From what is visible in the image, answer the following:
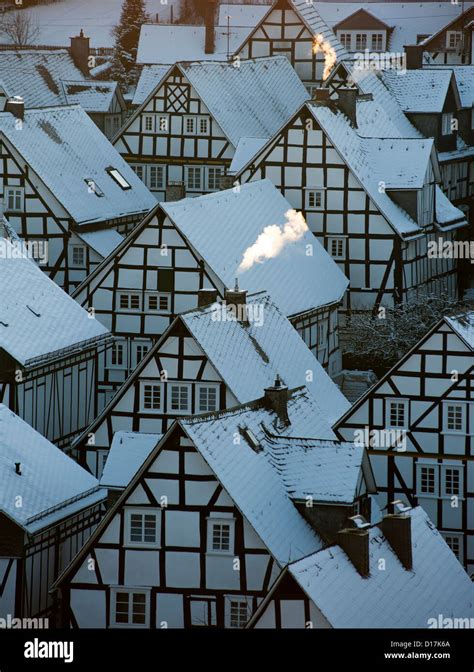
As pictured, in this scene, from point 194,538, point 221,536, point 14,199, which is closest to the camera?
point 221,536

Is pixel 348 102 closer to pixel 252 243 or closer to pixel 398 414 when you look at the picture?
pixel 252 243

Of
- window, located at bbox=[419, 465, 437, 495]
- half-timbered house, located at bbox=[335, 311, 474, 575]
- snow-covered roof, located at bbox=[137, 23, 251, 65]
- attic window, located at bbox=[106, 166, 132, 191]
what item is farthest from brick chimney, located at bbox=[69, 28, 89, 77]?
window, located at bbox=[419, 465, 437, 495]

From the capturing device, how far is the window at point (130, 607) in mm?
45031

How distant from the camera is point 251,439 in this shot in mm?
46750

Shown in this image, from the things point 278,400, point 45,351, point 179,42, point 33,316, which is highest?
point 179,42

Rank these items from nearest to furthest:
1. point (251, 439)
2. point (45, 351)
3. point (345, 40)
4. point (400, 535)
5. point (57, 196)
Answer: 1. point (400, 535)
2. point (251, 439)
3. point (45, 351)
4. point (57, 196)
5. point (345, 40)

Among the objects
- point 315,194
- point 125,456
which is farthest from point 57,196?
point 125,456

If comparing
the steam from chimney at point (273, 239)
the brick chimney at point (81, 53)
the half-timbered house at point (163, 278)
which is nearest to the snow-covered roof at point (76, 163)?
the steam from chimney at point (273, 239)

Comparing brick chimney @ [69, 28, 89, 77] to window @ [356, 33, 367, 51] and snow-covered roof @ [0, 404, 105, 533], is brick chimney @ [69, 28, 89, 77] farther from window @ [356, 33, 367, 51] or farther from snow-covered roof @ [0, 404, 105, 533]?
snow-covered roof @ [0, 404, 105, 533]

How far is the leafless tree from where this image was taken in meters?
107

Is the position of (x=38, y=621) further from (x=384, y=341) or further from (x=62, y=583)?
(x=384, y=341)

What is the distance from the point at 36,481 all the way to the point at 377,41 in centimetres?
5323

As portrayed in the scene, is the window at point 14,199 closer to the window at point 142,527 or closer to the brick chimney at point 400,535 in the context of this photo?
the window at point 142,527

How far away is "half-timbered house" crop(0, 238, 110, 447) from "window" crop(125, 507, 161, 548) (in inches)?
385
